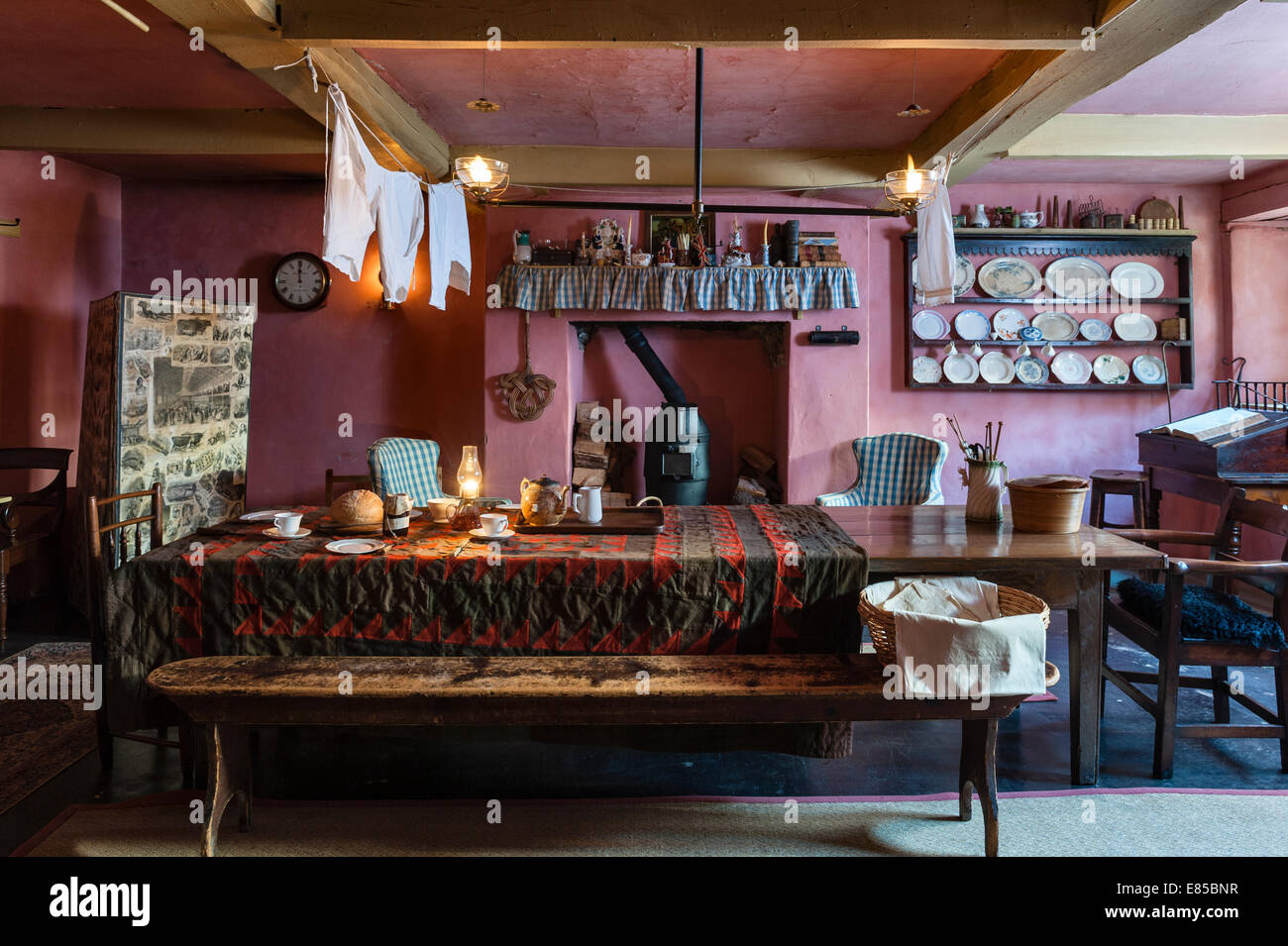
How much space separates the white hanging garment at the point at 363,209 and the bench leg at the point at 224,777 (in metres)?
1.74

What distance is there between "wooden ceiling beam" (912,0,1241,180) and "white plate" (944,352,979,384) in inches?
61.1

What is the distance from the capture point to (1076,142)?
17.1 ft

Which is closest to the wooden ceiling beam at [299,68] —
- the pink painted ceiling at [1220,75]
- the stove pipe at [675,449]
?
the stove pipe at [675,449]

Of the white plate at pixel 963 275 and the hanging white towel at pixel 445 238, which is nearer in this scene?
the hanging white towel at pixel 445 238

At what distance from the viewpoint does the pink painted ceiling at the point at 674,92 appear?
4012 millimetres

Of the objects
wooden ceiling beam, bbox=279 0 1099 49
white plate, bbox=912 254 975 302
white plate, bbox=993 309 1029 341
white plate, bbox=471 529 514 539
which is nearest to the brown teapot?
white plate, bbox=471 529 514 539

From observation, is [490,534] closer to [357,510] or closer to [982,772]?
[357,510]

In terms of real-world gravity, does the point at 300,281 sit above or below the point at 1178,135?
below

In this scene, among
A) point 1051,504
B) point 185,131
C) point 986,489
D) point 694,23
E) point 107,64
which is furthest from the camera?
point 185,131

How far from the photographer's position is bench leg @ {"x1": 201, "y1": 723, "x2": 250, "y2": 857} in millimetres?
2342

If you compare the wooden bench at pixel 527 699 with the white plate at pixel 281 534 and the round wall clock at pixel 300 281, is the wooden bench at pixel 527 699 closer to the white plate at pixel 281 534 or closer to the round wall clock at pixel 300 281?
the white plate at pixel 281 534

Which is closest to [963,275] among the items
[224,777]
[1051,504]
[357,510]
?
[1051,504]

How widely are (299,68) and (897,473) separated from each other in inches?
148

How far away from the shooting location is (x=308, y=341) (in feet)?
21.3
